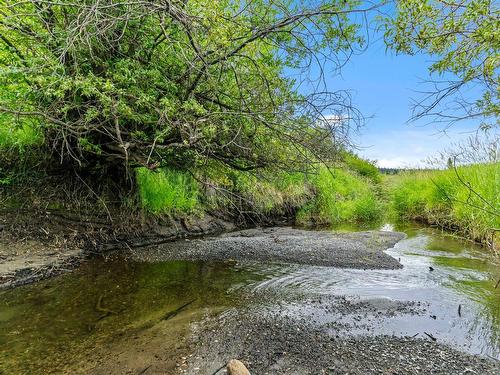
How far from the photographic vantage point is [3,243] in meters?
6.67

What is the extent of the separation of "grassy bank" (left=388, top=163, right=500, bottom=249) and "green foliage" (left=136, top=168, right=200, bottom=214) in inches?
280

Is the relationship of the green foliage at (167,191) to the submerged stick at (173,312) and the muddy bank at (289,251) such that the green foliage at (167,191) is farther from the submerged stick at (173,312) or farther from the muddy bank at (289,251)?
the submerged stick at (173,312)

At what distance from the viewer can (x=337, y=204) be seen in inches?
679

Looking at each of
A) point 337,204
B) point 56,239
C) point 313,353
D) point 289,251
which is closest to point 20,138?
point 56,239

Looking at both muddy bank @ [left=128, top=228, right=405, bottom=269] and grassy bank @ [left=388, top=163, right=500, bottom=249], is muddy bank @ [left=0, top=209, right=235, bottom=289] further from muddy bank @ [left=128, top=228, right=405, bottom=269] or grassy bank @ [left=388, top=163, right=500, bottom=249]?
grassy bank @ [left=388, top=163, right=500, bottom=249]

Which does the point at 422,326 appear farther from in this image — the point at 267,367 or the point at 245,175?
the point at 245,175

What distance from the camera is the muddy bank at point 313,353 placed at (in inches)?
136

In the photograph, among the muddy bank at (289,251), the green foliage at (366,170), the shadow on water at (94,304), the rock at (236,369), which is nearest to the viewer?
the rock at (236,369)

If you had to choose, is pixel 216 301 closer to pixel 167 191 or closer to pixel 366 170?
pixel 167 191

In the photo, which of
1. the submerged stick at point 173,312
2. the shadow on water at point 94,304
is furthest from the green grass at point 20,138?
the submerged stick at point 173,312

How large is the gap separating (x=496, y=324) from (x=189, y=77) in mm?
6047

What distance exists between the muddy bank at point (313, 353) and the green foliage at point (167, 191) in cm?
582

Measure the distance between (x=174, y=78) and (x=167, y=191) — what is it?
4.74m

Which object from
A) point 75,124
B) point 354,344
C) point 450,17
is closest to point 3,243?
point 75,124
